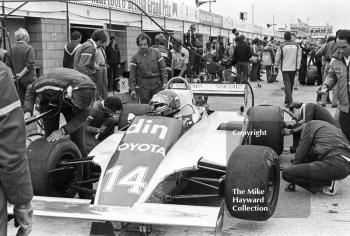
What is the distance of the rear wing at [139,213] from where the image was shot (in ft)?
10.9

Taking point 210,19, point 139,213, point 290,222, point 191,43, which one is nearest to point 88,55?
point 290,222

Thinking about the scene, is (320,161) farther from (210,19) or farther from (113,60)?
(210,19)

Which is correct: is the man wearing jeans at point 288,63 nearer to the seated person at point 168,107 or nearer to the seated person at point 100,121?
the seated person at point 100,121

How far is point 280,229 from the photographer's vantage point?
4238mm

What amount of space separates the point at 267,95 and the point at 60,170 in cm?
1083

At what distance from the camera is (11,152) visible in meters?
2.40

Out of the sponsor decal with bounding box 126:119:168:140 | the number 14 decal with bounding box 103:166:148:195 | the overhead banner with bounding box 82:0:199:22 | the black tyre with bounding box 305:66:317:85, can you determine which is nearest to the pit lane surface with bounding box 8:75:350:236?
the number 14 decal with bounding box 103:166:148:195

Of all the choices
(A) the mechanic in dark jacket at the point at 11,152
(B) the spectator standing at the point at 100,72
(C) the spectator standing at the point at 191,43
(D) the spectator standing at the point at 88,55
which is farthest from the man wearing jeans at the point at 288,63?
(A) the mechanic in dark jacket at the point at 11,152

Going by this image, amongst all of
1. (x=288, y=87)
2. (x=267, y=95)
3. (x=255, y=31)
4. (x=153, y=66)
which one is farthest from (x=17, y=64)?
(x=255, y=31)

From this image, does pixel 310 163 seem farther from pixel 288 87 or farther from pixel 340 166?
pixel 288 87

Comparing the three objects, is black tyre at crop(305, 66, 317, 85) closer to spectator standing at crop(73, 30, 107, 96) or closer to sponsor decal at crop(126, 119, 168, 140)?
spectator standing at crop(73, 30, 107, 96)

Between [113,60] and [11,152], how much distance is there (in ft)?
38.0

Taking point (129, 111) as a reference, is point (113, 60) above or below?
above

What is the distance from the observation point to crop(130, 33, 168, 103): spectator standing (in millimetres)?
7816
